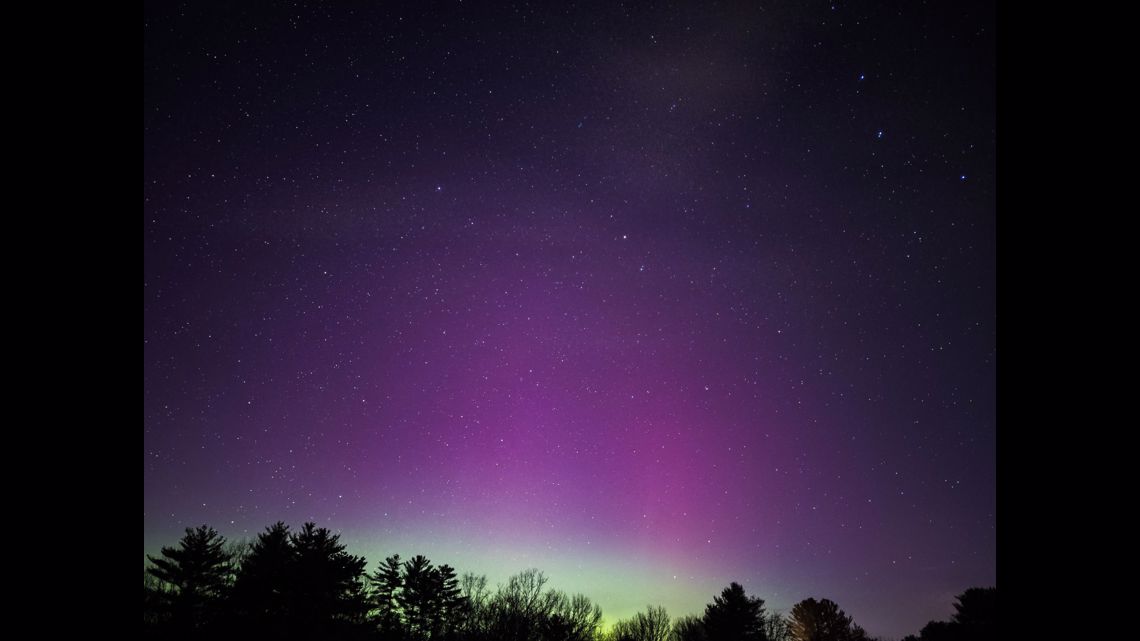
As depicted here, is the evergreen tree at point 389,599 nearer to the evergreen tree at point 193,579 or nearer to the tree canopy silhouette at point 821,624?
the evergreen tree at point 193,579

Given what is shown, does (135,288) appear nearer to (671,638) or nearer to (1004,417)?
(1004,417)

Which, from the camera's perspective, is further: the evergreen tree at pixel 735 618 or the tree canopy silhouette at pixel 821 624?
the tree canopy silhouette at pixel 821 624

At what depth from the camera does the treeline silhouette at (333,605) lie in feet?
118

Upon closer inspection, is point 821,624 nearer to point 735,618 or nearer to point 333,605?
point 735,618

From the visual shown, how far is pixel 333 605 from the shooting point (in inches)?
1593

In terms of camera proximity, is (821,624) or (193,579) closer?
(193,579)

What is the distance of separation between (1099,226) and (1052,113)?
0.31 m

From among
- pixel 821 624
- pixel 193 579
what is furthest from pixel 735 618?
pixel 193 579

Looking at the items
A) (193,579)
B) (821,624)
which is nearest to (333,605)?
(193,579)

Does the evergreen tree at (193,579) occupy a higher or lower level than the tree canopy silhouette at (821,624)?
higher

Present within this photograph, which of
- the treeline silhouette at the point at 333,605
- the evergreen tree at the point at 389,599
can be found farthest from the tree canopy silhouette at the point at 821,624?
the evergreen tree at the point at 389,599

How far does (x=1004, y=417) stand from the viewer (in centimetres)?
138

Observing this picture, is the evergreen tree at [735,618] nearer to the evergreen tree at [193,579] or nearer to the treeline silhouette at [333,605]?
the treeline silhouette at [333,605]

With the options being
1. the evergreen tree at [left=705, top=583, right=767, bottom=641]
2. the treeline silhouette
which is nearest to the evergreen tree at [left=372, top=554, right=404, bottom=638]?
the treeline silhouette
